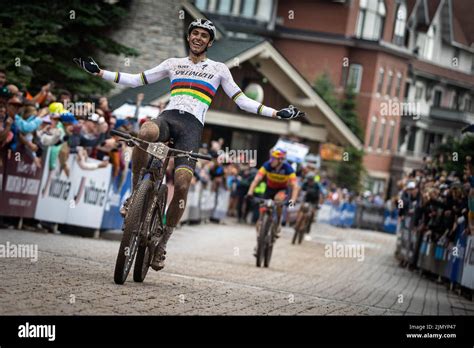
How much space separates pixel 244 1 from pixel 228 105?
24.7m

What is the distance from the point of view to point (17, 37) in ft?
71.6

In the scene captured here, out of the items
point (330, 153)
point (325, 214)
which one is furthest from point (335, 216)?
point (330, 153)

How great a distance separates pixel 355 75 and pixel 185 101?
2365 inches

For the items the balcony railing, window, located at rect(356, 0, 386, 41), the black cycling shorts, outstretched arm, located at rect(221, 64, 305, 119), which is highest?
window, located at rect(356, 0, 386, 41)

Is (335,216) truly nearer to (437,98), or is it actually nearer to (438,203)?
(438,203)

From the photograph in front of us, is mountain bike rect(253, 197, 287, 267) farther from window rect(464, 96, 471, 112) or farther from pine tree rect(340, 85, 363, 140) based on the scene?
window rect(464, 96, 471, 112)

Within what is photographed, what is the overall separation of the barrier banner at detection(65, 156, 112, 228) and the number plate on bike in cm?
867

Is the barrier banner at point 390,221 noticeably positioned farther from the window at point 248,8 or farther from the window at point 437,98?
the window at point 437,98

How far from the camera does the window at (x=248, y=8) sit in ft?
217

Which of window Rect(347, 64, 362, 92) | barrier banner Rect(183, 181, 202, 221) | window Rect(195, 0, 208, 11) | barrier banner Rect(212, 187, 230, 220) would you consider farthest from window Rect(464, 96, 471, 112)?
barrier banner Rect(183, 181, 202, 221)

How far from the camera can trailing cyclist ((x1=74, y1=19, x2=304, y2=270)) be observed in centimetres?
1062

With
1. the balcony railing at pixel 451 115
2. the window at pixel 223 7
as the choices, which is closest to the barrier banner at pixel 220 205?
the window at pixel 223 7
